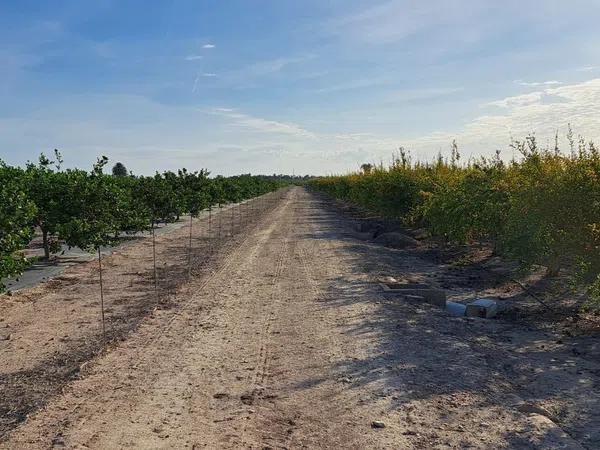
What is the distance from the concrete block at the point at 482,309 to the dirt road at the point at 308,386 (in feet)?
1.60

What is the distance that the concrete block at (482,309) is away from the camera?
1069cm

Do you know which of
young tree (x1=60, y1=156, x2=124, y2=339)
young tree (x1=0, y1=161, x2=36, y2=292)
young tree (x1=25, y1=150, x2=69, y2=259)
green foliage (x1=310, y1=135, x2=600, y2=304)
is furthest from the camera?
young tree (x1=25, y1=150, x2=69, y2=259)

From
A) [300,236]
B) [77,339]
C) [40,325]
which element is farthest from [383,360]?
[300,236]

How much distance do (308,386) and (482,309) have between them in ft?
17.2

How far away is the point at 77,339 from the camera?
30.3ft

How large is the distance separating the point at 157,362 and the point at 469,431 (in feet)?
14.6

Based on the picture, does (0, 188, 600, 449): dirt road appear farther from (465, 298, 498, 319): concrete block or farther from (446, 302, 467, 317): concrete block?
(465, 298, 498, 319): concrete block

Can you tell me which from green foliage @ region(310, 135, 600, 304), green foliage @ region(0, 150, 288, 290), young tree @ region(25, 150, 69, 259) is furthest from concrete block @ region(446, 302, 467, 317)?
young tree @ region(25, 150, 69, 259)

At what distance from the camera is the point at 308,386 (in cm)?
685

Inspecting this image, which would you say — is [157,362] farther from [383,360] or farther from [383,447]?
[383,447]

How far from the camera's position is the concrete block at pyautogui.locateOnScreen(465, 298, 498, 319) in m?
10.7

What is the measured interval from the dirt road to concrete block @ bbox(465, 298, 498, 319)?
49cm

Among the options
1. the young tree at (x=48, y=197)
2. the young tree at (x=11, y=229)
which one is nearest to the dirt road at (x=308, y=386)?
the young tree at (x=11, y=229)

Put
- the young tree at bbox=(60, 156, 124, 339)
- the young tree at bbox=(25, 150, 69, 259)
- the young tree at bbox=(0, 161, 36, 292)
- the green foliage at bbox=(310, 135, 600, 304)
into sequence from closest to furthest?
the young tree at bbox=(0, 161, 36, 292)
the green foliage at bbox=(310, 135, 600, 304)
the young tree at bbox=(60, 156, 124, 339)
the young tree at bbox=(25, 150, 69, 259)
